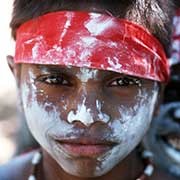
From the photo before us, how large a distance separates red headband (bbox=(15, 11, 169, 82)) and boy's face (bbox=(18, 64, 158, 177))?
1.6 inches

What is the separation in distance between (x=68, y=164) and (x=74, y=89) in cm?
26

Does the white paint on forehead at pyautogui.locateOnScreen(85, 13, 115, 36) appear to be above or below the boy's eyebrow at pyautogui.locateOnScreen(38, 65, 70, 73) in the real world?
above

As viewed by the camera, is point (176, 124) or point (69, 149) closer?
point (69, 149)

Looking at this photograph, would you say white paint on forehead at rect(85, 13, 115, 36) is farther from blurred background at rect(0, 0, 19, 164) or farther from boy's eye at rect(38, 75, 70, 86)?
blurred background at rect(0, 0, 19, 164)

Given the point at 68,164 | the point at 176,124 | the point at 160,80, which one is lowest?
the point at 176,124

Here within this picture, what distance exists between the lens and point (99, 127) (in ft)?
7.82

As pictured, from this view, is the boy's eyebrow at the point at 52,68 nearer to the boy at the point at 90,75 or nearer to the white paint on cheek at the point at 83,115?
the boy at the point at 90,75

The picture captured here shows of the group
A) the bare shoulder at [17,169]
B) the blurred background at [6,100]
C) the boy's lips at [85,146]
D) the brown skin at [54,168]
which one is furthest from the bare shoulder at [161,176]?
the blurred background at [6,100]

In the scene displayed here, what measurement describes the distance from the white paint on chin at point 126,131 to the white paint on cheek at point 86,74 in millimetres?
159

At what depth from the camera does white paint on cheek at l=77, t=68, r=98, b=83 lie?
2.40 meters

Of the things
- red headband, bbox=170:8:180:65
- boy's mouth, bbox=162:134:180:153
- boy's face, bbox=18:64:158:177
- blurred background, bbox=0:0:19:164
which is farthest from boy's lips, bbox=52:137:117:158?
blurred background, bbox=0:0:19:164

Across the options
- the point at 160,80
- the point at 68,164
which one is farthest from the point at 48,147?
the point at 160,80

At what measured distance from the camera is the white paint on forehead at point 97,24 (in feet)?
7.91

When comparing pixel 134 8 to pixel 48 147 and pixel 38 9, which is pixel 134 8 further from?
pixel 48 147
